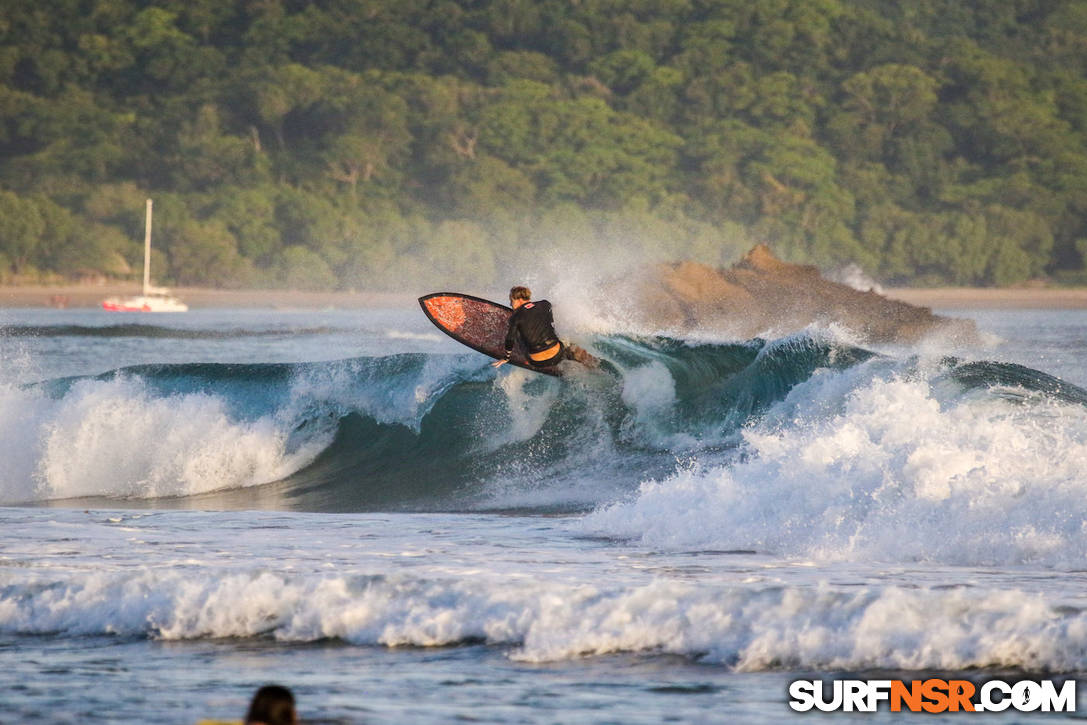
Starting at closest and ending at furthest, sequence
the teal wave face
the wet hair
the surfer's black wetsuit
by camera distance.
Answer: the wet hair
the teal wave face
the surfer's black wetsuit

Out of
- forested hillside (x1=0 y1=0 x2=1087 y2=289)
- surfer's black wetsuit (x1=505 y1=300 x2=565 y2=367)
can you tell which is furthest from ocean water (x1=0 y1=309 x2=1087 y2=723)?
forested hillside (x1=0 y1=0 x2=1087 y2=289)

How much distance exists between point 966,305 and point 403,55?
4979 centimetres

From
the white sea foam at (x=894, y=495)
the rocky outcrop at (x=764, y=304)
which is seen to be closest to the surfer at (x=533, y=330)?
the white sea foam at (x=894, y=495)

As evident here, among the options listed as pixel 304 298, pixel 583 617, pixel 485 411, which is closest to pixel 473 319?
pixel 485 411

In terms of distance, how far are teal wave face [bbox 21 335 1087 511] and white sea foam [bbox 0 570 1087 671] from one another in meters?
5.63

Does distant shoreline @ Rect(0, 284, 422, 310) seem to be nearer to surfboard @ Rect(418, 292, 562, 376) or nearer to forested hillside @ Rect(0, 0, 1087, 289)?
forested hillside @ Rect(0, 0, 1087, 289)

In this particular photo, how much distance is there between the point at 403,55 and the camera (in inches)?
4793

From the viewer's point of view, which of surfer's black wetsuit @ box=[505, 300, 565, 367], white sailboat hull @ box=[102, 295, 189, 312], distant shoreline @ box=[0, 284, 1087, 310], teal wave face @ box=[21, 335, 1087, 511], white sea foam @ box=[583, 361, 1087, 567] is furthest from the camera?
distant shoreline @ box=[0, 284, 1087, 310]

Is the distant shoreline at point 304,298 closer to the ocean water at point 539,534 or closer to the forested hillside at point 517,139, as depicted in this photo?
the forested hillside at point 517,139

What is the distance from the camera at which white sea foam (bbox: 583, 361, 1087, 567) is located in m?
11.5

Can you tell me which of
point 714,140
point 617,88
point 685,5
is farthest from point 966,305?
point 685,5

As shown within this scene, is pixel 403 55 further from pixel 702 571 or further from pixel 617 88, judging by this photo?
pixel 702 571

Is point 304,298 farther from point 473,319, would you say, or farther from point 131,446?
point 473,319

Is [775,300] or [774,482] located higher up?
[775,300]
